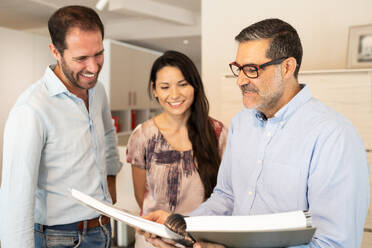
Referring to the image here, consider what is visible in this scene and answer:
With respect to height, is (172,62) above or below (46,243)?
above

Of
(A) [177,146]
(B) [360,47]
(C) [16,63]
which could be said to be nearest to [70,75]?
(A) [177,146]

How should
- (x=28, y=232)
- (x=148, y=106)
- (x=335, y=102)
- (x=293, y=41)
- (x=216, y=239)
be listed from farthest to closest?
(x=148, y=106) < (x=335, y=102) < (x=28, y=232) < (x=293, y=41) < (x=216, y=239)

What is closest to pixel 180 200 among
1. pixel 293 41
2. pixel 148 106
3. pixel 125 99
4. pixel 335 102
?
pixel 293 41

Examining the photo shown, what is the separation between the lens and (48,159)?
137 centimetres

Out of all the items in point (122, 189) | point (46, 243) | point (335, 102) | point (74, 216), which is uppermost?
point (335, 102)

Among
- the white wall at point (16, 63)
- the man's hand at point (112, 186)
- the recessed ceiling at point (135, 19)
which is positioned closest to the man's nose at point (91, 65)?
the man's hand at point (112, 186)

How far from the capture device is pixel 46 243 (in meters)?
1.40

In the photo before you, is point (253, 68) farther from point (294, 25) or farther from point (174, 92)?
point (294, 25)

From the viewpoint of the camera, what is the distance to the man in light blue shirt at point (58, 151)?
1223 millimetres

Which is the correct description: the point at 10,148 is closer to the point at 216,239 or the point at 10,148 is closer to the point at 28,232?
the point at 28,232

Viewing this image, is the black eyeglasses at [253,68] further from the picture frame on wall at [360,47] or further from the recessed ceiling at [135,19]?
the recessed ceiling at [135,19]

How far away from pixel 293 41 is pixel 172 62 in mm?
857

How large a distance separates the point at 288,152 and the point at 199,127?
0.87m

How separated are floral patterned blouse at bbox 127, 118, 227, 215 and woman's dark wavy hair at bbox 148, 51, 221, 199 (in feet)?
0.15
